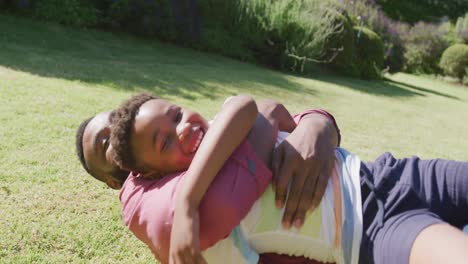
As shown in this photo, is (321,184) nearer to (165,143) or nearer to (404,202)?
(404,202)

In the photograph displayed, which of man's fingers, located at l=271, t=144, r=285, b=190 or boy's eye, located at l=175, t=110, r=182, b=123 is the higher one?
boy's eye, located at l=175, t=110, r=182, b=123

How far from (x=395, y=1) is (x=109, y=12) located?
77.6 ft

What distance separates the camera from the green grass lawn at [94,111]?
2.35 m

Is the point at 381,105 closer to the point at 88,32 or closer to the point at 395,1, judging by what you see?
the point at 88,32

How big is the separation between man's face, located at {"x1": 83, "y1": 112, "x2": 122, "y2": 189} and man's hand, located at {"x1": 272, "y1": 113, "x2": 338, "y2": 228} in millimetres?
676

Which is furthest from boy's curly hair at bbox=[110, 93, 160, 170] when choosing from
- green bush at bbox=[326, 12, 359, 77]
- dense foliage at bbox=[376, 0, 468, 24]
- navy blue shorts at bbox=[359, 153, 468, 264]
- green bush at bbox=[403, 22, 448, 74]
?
dense foliage at bbox=[376, 0, 468, 24]

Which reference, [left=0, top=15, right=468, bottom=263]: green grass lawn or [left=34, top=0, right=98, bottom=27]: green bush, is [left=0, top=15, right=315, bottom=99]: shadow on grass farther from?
[left=34, top=0, right=98, bottom=27]: green bush

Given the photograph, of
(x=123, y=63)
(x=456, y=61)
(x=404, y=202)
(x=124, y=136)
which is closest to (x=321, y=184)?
(x=404, y=202)

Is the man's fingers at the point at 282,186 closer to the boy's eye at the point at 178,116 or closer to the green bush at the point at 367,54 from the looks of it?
the boy's eye at the point at 178,116

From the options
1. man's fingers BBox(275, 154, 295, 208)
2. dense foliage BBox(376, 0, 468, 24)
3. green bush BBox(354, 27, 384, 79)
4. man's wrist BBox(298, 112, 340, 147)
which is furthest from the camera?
dense foliage BBox(376, 0, 468, 24)

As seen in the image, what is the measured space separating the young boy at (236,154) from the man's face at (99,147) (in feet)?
0.30

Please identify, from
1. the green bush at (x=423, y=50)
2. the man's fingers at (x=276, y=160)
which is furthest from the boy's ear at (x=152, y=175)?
the green bush at (x=423, y=50)

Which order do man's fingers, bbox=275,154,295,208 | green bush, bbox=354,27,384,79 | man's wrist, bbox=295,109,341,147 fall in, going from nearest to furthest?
man's fingers, bbox=275,154,295,208 < man's wrist, bbox=295,109,341,147 < green bush, bbox=354,27,384,79

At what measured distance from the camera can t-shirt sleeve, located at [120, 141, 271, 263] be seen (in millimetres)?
1480
